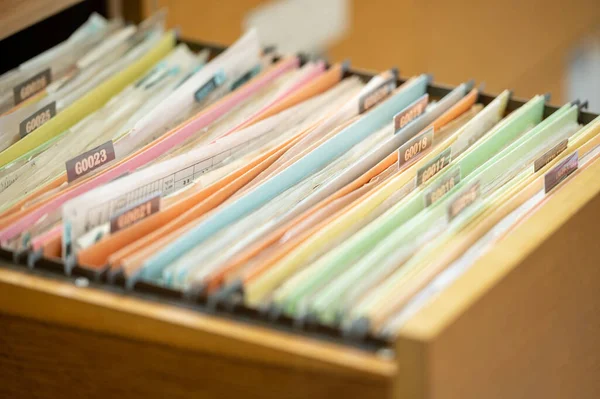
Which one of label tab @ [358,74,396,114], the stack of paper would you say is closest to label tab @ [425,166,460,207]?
the stack of paper

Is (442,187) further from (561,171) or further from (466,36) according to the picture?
(466,36)

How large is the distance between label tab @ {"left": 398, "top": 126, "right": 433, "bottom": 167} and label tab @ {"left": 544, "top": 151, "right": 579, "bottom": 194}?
0.52 feet

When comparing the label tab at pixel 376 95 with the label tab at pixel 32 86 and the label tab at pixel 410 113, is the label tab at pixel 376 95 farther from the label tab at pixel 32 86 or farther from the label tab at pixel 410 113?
the label tab at pixel 32 86

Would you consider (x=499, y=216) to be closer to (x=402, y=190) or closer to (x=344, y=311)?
(x=402, y=190)

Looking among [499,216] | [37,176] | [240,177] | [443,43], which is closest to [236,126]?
[240,177]

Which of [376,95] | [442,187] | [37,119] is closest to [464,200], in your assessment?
[442,187]

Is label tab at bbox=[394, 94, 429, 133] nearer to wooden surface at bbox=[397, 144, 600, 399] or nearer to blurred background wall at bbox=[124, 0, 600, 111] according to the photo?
wooden surface at bbox=[397, 144, 600, 399]

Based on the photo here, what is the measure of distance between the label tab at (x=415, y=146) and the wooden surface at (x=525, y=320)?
180 mm

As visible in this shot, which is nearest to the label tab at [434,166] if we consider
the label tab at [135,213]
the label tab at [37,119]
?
the label tab at [135,213]

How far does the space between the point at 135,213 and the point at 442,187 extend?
0.32 meters

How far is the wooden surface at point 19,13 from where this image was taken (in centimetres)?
133

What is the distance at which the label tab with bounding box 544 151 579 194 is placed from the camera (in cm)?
108

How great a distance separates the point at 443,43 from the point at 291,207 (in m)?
1.54

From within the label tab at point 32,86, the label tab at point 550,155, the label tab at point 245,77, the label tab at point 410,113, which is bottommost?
the label tab at point 550,155
